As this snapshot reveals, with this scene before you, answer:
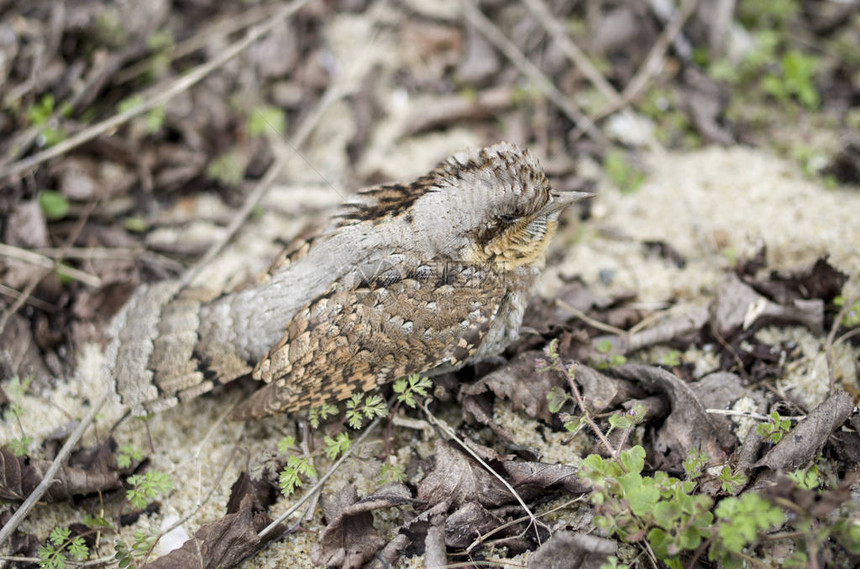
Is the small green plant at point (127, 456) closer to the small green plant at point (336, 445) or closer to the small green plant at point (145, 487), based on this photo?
the small green plant at point (145, 487)

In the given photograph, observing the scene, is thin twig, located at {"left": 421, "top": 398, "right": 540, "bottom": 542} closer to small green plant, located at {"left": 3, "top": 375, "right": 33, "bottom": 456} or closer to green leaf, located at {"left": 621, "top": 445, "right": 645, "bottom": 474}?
green leaf, located at {"left": 621, "top": 445, "right": 645, "bottom": 474}

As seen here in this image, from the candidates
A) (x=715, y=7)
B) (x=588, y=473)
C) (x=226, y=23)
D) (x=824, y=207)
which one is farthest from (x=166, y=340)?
(x=715, y=7)

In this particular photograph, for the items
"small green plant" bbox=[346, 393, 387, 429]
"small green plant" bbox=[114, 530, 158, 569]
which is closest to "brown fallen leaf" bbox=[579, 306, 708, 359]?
"small green plant" bbox=[346, 393, 387, 429]

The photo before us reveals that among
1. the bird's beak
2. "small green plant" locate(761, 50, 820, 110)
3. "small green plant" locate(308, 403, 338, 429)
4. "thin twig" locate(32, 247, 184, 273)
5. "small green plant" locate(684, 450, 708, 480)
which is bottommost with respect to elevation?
"small green plant" locate(308, 403, 338, 429)

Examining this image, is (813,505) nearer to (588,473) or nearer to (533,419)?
(588,473)

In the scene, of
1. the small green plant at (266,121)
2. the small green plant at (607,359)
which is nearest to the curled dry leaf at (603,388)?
the small green plant at (607,359)

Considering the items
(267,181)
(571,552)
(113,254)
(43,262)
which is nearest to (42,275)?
(43,262)
